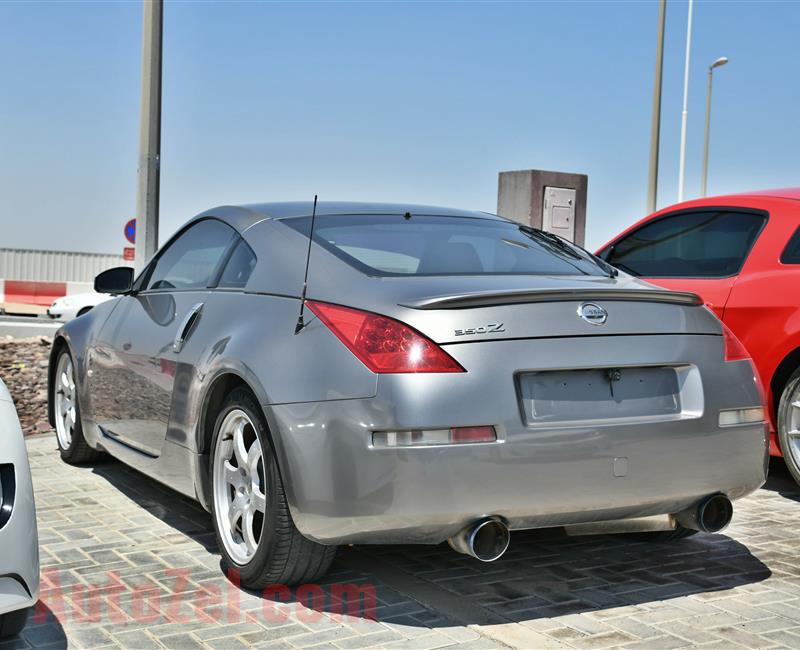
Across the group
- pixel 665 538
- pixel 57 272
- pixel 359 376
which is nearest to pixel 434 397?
pixel 359 376

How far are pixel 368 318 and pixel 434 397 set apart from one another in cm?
39

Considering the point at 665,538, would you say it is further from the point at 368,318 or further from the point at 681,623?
the point at 368,318

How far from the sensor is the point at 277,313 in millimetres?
4137

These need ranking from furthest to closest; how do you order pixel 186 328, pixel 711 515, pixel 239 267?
pixel 186 328, pixel 239 267, pixel 711 515

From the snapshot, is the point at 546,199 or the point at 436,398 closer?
the point at 436,398

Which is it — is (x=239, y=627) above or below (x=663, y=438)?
below

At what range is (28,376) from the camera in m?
9.98

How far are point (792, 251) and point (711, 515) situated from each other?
245 centimetres

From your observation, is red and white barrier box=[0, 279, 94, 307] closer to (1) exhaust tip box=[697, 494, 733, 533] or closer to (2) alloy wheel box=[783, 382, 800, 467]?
(2) alloy wheel box=[783, 382, 800, 467]

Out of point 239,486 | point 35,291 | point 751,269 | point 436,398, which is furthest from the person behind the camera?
point 35,291

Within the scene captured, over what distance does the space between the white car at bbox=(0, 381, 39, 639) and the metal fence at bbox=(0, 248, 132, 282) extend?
35294 mm

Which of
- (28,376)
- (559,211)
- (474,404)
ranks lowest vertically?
(28,376)

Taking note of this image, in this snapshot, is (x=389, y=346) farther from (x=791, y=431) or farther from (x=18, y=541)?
(x=791, y=431)

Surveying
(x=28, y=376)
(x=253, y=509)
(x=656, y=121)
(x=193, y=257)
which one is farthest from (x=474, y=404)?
(x=656, y=121)
